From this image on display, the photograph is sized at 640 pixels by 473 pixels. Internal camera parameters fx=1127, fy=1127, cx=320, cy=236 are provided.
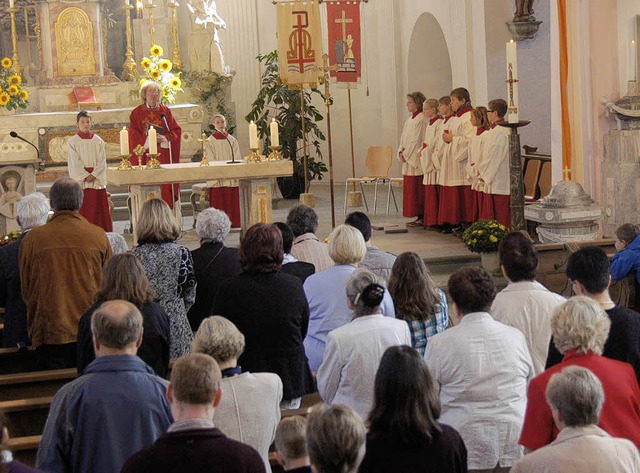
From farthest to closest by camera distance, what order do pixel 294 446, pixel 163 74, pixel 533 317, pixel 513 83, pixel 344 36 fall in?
1. pixel 163 74
2. pixel 344 36
3. pixel 513 83
4. pixel 533 317
5. pixel 294 446

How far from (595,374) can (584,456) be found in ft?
2.33

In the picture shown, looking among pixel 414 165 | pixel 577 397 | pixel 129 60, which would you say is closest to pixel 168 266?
pixel 577 397

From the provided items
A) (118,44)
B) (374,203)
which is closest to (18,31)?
(118,44)

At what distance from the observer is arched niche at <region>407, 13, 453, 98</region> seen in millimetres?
17547

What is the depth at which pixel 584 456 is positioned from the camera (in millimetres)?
3221

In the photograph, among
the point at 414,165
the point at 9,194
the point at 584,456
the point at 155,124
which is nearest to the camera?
the point at 584,456

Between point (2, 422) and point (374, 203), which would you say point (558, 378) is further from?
point (374, 203)

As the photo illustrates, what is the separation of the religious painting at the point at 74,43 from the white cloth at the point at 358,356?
1379 cm

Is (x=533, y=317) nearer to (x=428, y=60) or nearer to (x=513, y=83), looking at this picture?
(x=513, y=83)

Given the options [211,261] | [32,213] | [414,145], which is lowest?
[211,261]

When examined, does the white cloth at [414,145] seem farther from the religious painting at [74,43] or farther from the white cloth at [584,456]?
the white cloth at [584,456]

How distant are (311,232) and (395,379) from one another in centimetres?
340

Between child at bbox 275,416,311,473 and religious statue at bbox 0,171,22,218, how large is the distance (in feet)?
26.6

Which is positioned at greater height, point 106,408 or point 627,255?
point 627,255
